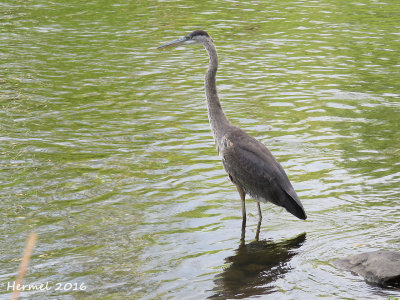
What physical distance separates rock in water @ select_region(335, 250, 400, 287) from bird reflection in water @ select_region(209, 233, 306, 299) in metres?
0.80

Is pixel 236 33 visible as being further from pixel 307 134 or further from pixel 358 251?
pixel 358 251

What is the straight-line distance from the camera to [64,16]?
2319 centimetres

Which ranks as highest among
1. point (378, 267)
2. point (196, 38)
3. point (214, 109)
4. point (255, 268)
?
point (196, 38)

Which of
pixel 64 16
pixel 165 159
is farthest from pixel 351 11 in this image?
pixel 165 159

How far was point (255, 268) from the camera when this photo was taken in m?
8.38

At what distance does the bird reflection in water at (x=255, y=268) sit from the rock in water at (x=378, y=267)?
2.61 ft

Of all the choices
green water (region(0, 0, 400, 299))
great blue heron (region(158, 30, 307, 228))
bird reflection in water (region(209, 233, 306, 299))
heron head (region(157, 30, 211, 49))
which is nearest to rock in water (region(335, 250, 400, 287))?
green water (region(0, 0, 400, 299))

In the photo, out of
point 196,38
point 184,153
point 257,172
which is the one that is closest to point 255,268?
point 257,172

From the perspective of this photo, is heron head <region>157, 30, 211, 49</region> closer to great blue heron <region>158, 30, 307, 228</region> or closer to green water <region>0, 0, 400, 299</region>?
great blue heron <region>158, 30, 307, 228</region>

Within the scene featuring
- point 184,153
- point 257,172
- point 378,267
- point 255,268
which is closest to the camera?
point 378,267

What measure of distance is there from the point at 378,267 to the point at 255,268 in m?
1.46

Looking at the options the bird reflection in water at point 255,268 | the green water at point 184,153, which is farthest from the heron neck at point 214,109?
the bird reflection in water at point 255,268

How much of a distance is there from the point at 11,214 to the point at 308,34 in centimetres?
1369

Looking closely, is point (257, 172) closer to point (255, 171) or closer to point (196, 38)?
point (255, 171)
